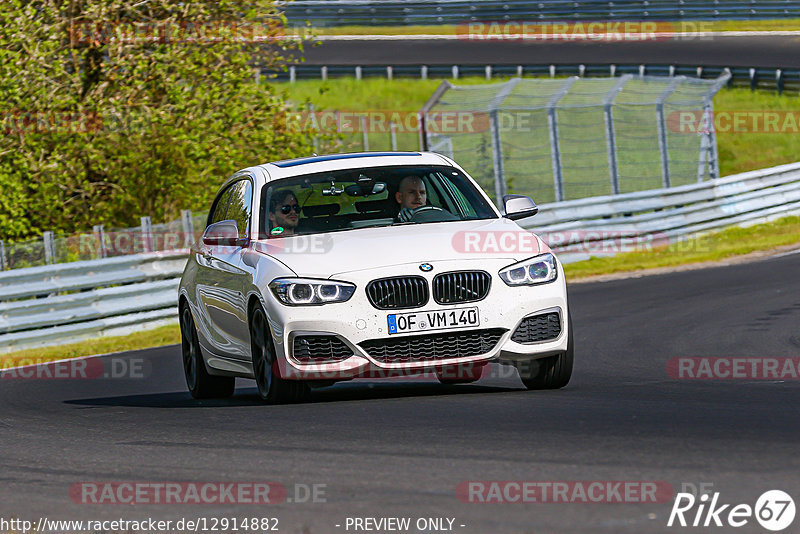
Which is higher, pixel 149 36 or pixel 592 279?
pixel 149 36

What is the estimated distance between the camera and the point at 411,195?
1007 centimetres

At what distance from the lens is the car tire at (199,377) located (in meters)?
11.1

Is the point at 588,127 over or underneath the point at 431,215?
underneath

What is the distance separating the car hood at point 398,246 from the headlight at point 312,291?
0.06 meters

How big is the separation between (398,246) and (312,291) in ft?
2.05

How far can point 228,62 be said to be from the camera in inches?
948

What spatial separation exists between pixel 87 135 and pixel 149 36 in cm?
193

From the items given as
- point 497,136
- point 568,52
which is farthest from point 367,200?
point 568,52

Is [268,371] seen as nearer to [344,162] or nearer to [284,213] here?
[284,213]

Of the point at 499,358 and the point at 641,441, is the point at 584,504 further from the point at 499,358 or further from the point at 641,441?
the point at 499,358

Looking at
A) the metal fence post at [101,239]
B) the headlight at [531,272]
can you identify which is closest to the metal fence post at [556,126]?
the metal fence post at [101,239]

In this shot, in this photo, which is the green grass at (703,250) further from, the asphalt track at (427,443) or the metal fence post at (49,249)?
the asphalt track at (427,443)

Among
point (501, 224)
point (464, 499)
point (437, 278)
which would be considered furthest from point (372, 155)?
point (464, 499)

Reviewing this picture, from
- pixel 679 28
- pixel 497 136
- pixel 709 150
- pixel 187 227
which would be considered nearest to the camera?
pixel 187 227
